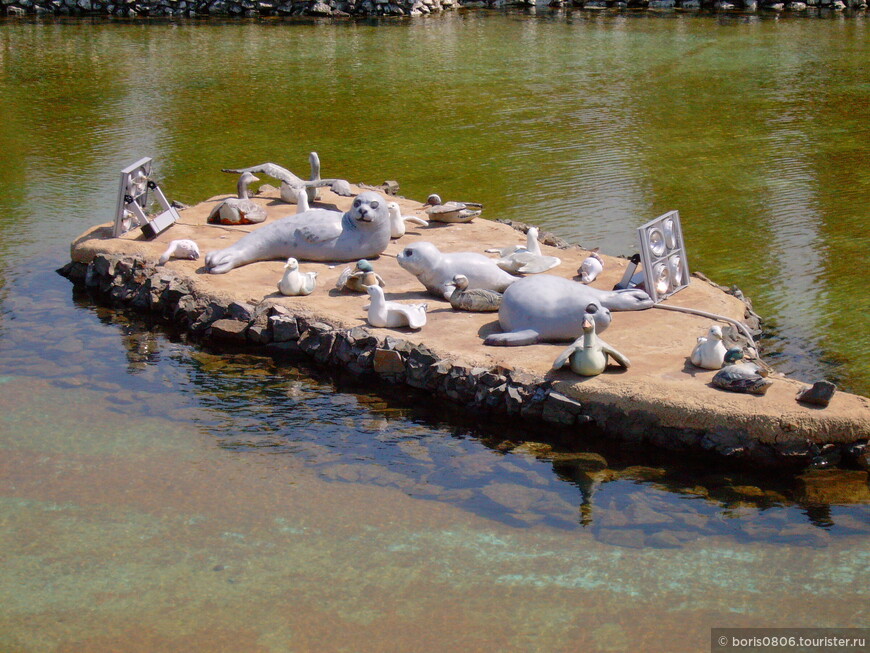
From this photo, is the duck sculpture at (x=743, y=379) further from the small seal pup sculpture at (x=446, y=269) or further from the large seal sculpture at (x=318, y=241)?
the large seal sculpture at (x=318, y=241)

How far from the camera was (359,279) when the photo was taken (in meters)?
10.7

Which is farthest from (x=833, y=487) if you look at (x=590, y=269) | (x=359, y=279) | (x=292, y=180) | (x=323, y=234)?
(x=292, y=180)

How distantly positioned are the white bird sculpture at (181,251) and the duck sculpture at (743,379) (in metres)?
6.30

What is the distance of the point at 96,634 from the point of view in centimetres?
636

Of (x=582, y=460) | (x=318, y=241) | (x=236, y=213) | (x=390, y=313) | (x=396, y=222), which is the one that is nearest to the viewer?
(x=582, y=460)

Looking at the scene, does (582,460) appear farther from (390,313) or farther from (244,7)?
(244,7)

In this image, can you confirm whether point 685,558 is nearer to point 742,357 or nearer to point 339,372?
point 742,357

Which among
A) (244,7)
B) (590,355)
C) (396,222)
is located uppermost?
(244,7)

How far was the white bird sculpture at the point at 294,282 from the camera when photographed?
35.1 feet

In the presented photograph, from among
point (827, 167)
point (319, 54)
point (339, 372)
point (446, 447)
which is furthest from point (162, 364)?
point (319, 54)

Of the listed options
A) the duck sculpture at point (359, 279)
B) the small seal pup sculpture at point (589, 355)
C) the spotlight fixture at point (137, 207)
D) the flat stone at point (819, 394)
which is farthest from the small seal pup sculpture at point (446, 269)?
the spotlight fixture at point (137, 207)

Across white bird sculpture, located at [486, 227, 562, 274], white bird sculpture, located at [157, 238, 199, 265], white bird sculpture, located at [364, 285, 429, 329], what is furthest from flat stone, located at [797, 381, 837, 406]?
white bird sculpture, located at [157, 238, 199, 265]

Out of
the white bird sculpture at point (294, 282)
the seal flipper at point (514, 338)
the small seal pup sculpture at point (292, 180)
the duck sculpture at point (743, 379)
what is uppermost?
the small seal pup sculpture at point (292, 180)

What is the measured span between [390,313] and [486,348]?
1.06 m
